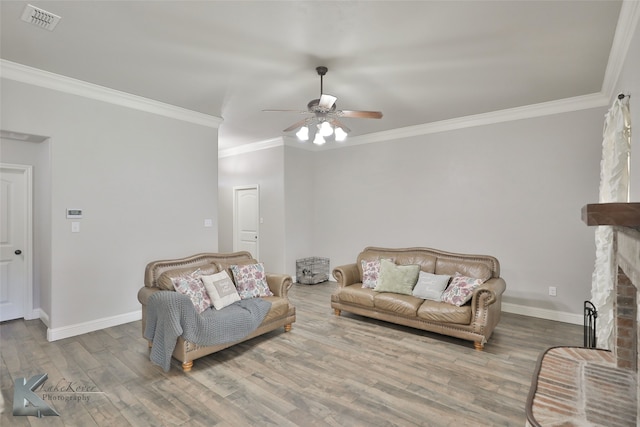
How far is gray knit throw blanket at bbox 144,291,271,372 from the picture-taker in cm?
273

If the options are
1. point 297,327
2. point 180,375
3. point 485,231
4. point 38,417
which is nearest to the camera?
point 38,417

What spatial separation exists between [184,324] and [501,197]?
14.4ft

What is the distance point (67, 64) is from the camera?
10.4 feet

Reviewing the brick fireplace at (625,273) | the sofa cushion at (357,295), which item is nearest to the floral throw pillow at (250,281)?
the sofa cushion at (357,295)

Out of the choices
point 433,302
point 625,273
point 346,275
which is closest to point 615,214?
point 625,273

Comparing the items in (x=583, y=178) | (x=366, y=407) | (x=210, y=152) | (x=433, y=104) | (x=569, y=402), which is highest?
(x=433, y=104)

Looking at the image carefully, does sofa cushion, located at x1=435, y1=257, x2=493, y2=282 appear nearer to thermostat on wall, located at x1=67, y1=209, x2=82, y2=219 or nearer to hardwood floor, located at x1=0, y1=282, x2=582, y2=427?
hardwood floor, located at x1=0, y1=282, x2=582, y2=427

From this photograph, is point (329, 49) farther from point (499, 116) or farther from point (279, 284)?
point (499, 116)

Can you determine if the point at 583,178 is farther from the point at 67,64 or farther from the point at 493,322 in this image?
the point at 67,64

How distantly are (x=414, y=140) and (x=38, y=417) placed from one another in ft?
18.0

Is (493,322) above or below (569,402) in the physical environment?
below

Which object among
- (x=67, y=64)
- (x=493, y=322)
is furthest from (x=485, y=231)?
(x=67, y=64)

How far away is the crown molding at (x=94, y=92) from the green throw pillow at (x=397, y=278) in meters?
3.44

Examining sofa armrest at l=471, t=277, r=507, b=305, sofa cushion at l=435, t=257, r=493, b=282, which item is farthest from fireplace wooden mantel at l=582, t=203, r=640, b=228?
sofa cushion at l=435, t=257, r=493, b=282
